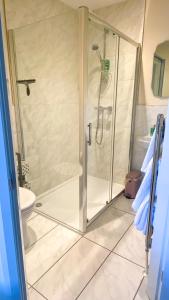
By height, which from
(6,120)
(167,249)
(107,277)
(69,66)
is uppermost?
(69,66)

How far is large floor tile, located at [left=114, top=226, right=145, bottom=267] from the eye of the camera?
162cm

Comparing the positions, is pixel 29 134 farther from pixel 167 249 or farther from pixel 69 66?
pixel 167 249

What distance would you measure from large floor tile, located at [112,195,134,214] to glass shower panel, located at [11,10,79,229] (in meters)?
0.60

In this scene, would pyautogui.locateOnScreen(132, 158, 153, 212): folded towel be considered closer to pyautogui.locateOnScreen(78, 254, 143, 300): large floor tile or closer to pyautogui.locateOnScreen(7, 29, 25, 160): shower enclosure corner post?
pyautogui.locateOnScreen(78, 254, 143, 300): large floor tile

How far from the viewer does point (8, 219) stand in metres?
0.84

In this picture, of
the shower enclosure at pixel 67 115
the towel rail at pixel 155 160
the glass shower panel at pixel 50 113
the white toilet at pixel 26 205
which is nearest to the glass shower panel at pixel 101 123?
the shower enclosure at pixel 67 115

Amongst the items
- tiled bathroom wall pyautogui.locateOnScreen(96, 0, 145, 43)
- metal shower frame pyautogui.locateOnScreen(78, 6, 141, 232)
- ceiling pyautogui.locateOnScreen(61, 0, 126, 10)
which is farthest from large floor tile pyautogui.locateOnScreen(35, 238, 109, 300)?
ceiling pyautogui.locateOnScreen(61, 0, 126, 10)

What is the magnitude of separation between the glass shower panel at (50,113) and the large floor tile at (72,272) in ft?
1.18

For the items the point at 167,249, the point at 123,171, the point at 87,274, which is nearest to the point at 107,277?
the point at 87,274

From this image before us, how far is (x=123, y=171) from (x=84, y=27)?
1.90m

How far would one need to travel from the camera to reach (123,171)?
279 centimetres

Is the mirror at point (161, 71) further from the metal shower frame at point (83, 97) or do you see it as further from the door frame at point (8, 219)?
the door frame at point (8, 219)

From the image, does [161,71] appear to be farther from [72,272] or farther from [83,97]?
[72,272]

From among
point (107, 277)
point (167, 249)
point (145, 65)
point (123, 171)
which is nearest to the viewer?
point (167, 249)
